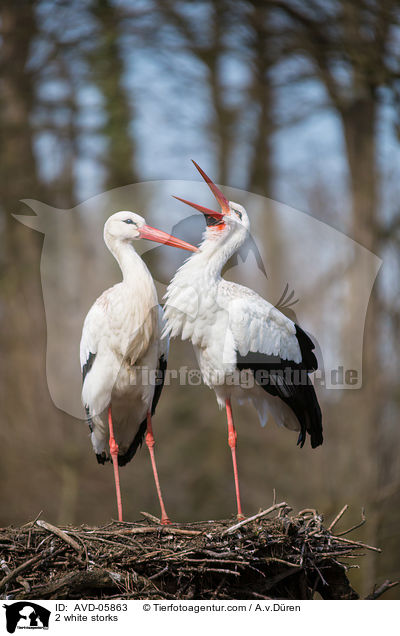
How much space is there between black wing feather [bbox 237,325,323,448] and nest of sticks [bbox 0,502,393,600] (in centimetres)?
54

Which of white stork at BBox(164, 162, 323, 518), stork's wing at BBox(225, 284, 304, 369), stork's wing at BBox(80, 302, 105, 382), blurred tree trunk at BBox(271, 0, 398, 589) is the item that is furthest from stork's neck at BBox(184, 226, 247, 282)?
blurred tree trunk at BBox(271, 0, 398, 589)

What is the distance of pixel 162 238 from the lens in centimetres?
373

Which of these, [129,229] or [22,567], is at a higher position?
[129,229]

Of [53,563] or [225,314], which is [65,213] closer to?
[225,314]

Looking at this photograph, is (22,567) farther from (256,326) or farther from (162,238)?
(162,238)

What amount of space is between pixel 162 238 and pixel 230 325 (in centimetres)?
57

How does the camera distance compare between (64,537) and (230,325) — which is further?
(230,325)

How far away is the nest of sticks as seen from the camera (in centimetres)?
310

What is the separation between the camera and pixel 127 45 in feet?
37.3

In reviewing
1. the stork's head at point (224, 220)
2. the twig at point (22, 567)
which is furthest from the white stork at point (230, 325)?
the twig at point (22, 567)
